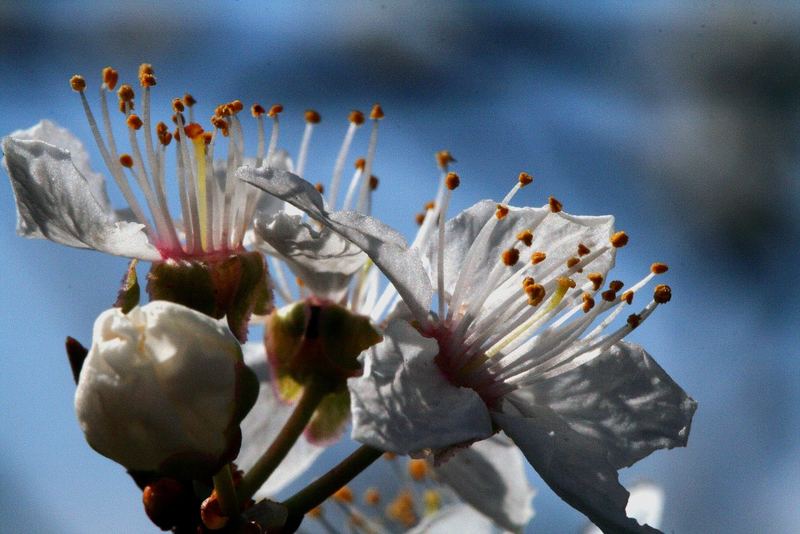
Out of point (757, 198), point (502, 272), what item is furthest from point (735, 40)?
point (502, 272)

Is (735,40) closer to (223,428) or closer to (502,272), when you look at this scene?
(502,272)

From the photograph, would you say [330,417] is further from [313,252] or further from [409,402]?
[409,402]

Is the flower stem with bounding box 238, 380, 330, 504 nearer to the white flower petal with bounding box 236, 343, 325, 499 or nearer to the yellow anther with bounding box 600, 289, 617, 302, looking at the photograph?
the white flower petal with bounding box 236, 343, 325, 499

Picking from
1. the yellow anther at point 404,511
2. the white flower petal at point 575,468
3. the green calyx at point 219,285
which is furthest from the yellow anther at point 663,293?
the yellow anther at point 404,511

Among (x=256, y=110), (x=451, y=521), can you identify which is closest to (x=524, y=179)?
(x=256, y=110)

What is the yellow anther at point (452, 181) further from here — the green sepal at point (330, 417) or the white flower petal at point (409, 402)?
the green sepal at point (330, 417)

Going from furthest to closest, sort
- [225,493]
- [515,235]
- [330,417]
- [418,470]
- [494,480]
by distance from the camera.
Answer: [418,470] → [494,480] → [330,417] → [515,235] → [225,493]
